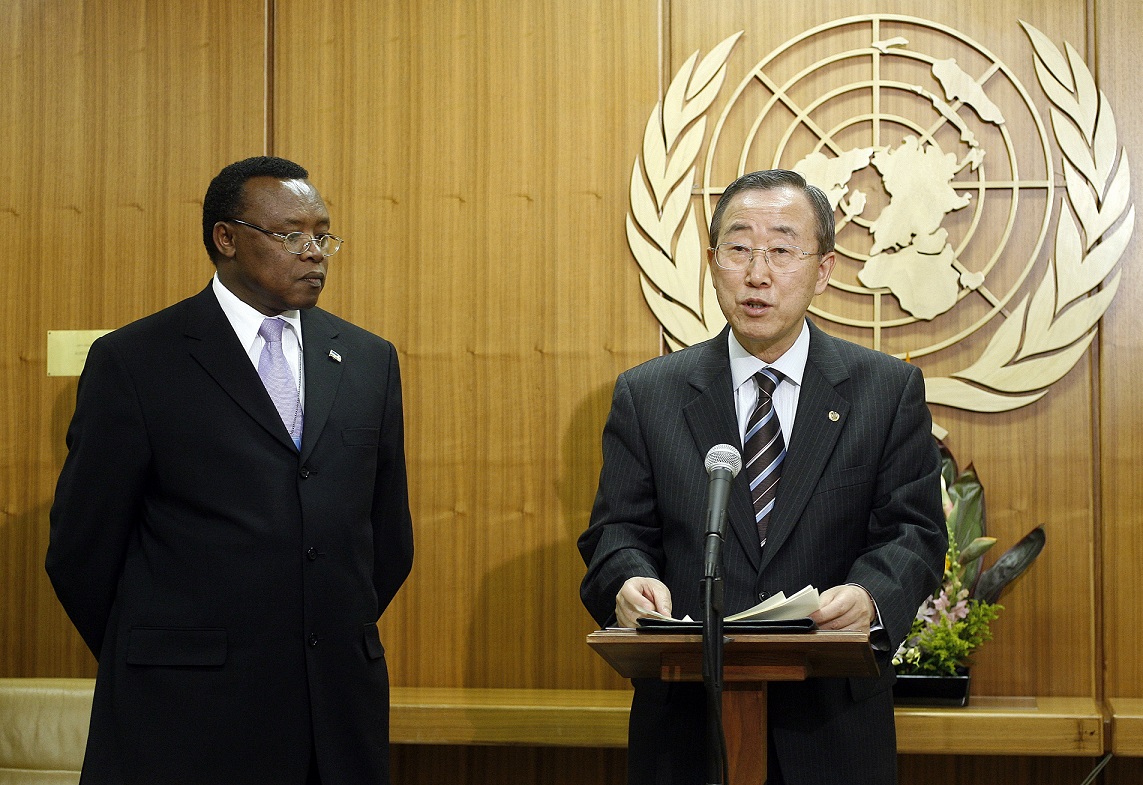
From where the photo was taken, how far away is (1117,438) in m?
3.60

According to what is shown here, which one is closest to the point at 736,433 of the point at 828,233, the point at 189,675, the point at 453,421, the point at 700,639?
the point at 828,233

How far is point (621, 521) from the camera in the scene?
2416 mm

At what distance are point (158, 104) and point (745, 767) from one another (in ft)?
10.0

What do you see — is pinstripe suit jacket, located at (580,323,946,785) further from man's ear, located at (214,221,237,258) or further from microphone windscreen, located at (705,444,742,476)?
man's ear, located at (214,221,237,258)

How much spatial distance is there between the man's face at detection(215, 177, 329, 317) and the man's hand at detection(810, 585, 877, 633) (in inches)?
54.4

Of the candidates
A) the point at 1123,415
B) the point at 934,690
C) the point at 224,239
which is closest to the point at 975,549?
the point at 934,690

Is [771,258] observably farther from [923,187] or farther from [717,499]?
[923,187]

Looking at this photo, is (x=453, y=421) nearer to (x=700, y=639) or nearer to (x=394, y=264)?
(x=394, y=264)

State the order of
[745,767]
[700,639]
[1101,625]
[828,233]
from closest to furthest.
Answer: [700,639]
[745,767]
[828,233]
[1101,625]

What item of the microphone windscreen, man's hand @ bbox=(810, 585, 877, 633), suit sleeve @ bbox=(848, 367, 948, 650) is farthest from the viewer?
suit sleeve @ bbox=(848, 367, 948, 650)

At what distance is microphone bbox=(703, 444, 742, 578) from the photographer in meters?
1.66

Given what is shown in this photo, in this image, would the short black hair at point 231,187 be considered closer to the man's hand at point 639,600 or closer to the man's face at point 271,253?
the man's face at point 271,253

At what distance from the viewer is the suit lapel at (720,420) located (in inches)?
89.4

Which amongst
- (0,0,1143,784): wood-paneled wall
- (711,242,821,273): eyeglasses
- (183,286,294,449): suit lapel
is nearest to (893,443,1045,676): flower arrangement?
(0,0,1143,784): wood-paneled wall
